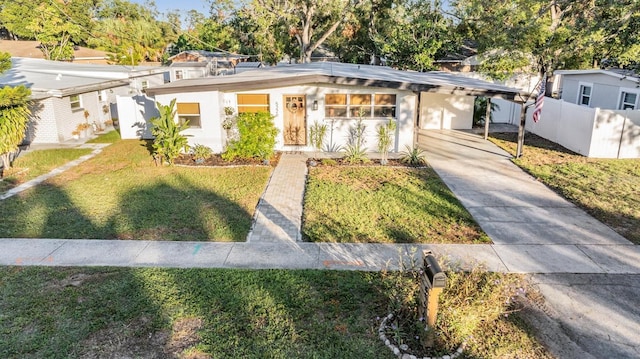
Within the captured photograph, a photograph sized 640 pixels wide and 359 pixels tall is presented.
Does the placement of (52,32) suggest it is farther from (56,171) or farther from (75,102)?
(56,171)

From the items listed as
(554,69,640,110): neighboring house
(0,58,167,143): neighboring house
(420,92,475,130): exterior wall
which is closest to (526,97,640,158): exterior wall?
(554,69,640,110): neighboring house

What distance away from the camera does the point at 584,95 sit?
18.2 m

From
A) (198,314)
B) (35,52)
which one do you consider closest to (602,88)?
(198,314)

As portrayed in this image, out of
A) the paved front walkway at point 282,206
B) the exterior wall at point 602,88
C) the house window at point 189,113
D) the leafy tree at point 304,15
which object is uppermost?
the leafy tree at point 304,15

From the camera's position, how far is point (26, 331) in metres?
5.16

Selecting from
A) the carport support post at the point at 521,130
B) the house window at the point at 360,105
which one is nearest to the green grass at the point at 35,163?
the house window at the point at 360,105

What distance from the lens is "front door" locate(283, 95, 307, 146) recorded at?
560 inches

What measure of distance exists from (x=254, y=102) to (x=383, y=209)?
275 inches

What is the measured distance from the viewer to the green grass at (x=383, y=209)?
7.99 m

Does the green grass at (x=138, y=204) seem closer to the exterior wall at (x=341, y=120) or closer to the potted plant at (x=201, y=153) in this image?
the potted plant at (x=201, y=153)

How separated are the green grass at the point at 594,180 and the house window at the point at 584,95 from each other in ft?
13.8

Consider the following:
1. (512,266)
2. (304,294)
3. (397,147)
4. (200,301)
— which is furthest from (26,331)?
(397,147)

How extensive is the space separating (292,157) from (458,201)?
5890mm

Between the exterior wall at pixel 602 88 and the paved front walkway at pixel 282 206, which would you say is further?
the exterior wall at pixel 602 88
